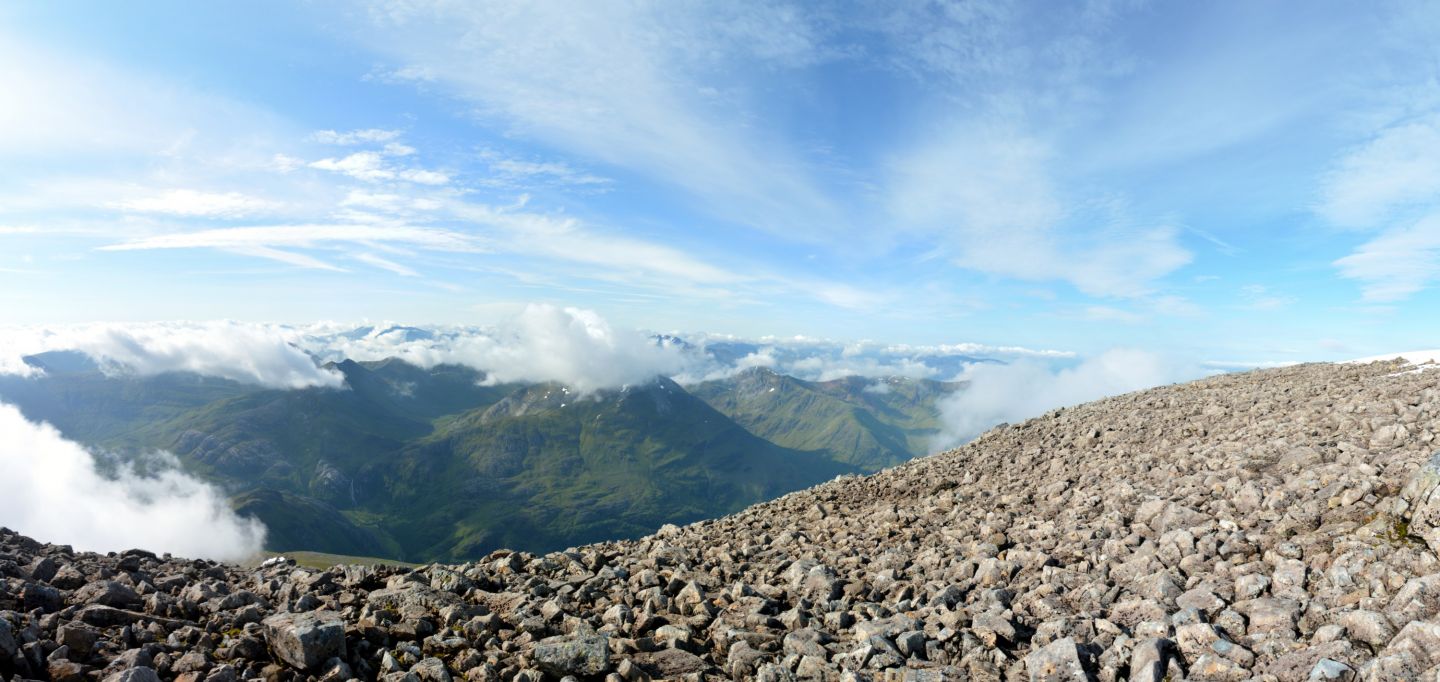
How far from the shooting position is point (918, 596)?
555 inches

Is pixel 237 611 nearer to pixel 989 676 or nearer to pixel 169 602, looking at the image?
pixel 169 602

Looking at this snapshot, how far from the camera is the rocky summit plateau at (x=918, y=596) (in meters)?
9.70

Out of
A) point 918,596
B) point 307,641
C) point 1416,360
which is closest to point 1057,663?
point 918,596

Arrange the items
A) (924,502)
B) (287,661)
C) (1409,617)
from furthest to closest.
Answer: (924,502) < (287,661) < (1409,617)

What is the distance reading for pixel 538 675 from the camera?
10.3m

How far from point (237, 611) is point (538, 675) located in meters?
→ 6.52

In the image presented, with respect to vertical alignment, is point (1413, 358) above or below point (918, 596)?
above

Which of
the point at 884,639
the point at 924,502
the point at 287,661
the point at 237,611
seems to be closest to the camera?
the point at 287,661

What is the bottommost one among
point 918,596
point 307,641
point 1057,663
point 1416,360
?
point 307,641

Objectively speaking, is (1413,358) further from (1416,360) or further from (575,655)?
(575,655)

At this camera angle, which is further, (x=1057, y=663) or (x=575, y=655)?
(x=575, y=655)

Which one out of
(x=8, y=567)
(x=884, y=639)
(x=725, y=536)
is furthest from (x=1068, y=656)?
(x=8, y=567)

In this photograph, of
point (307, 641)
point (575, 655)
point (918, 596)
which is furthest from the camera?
point (918, 596)

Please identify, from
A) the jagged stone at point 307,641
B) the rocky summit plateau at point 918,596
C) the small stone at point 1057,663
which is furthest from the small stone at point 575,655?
the small stone at point 1057,663
